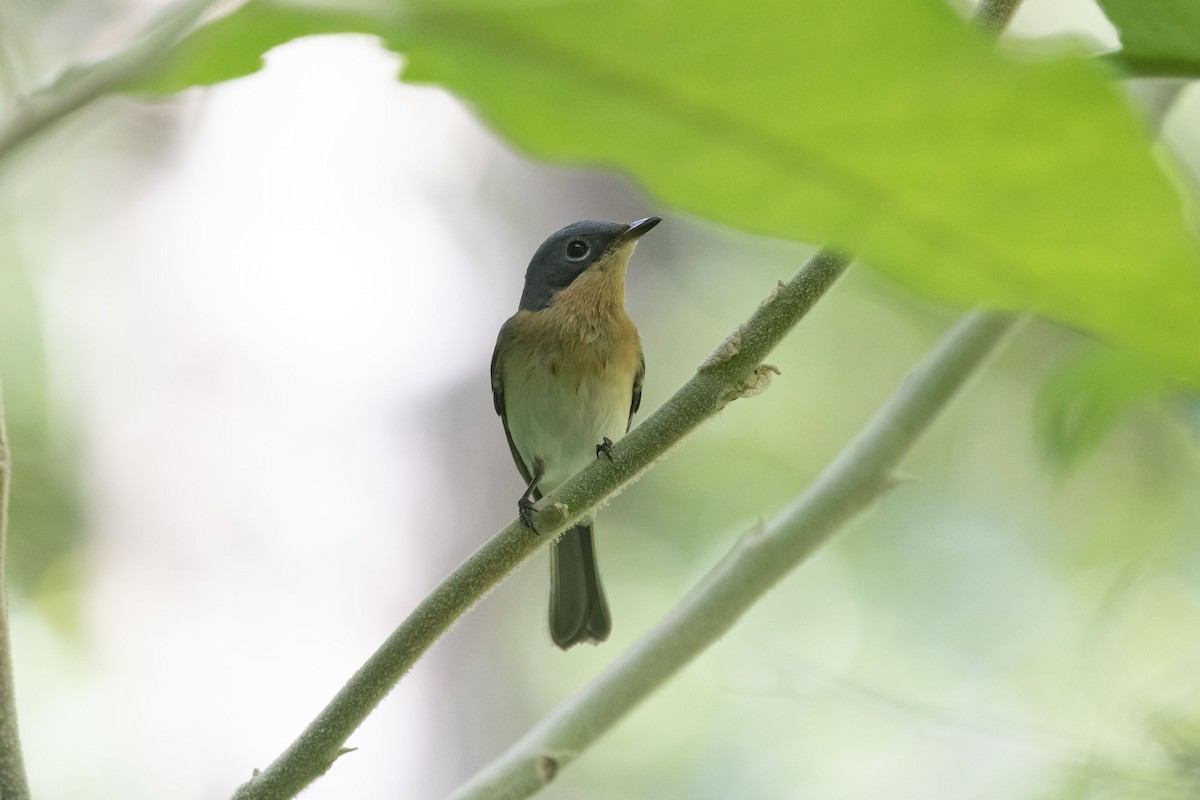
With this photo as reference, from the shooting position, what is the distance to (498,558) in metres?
1.05

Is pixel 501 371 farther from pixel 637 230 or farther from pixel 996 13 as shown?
pixel 996 13

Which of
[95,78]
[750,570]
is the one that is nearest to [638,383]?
[750,570]

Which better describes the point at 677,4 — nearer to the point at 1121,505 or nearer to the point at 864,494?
the point at 864,494

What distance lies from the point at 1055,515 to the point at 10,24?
458 centimetres

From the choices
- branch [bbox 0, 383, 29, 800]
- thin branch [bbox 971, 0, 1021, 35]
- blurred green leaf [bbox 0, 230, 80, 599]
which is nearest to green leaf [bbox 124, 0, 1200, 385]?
thin branch [bbox 971, 0, 1021, 35]

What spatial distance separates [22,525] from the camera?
471 centimetres

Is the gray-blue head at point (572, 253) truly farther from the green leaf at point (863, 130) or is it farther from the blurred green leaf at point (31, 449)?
the green leaf at point (863, 130)

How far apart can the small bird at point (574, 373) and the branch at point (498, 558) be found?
2.82 m

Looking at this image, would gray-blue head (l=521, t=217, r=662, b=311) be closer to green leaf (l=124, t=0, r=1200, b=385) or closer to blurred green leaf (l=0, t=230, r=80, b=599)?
blurred green leaf (l=0, t=230, r=80, b=599)

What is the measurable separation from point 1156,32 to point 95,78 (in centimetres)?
63

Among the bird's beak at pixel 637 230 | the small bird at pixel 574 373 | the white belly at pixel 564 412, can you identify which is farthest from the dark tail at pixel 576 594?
the bird's beak at pixel 637 230

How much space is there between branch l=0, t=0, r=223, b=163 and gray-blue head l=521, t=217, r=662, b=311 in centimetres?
354

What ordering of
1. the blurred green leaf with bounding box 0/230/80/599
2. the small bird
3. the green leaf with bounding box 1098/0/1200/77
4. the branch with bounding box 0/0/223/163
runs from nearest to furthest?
the branch with bounding box 0/0/223/163 < the green leaf with bounding box 1098/0/1200/77 < the small bird < the blurred green leaf with bounding box 0/230/80/599

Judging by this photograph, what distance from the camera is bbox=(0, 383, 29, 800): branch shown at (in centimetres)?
91
